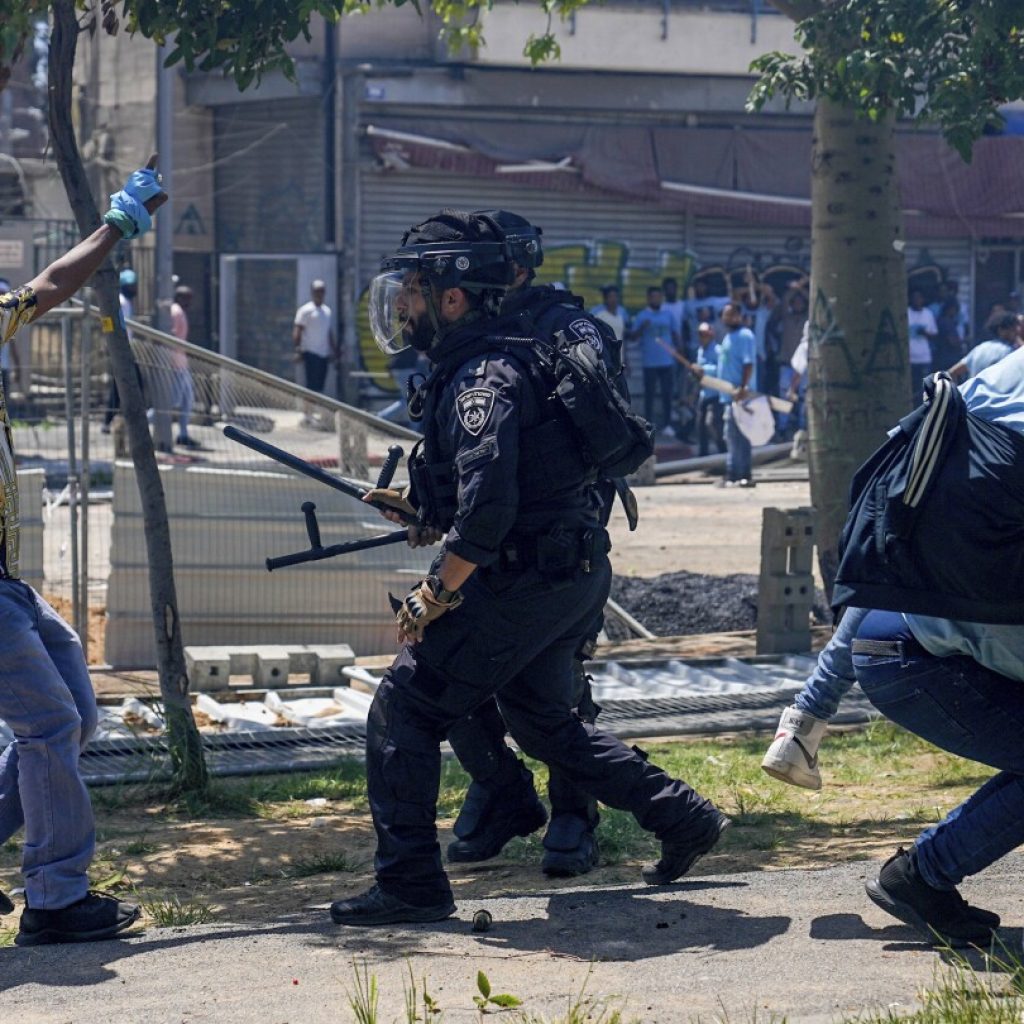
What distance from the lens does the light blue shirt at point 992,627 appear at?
3834mm

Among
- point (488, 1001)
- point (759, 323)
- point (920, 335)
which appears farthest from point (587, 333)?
point (759, 323)

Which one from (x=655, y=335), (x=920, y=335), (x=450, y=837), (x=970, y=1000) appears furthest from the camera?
(x=655, y=335)

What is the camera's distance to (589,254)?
25094 millimetres

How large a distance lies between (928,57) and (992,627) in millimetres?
5638

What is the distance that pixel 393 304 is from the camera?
471 cm

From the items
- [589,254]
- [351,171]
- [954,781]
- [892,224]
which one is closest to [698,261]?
[589,254]

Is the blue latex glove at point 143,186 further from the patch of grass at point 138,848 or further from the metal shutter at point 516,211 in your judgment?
the metal shutter at point 516,211

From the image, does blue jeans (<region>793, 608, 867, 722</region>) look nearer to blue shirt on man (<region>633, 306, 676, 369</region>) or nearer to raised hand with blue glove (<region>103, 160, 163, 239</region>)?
raised hand with blue glove (<region>103, 160, 163, 239</region>)

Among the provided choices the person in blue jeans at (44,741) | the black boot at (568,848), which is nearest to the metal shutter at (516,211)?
the black boot at (568,848)

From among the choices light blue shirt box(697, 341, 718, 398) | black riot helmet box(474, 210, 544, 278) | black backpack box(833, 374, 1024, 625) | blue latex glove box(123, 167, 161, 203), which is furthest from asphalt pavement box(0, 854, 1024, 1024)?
light blue shirt box(697, 341, 718, 398)

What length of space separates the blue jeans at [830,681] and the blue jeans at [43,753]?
1.90m

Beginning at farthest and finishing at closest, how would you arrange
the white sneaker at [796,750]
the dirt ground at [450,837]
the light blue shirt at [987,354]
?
the light blue shirt at [987,354] → the dirt ground at [450,837] → the white sneaker at [796,750]

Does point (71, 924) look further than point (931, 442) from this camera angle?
Yes

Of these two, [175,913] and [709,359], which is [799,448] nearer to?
[709,359]
